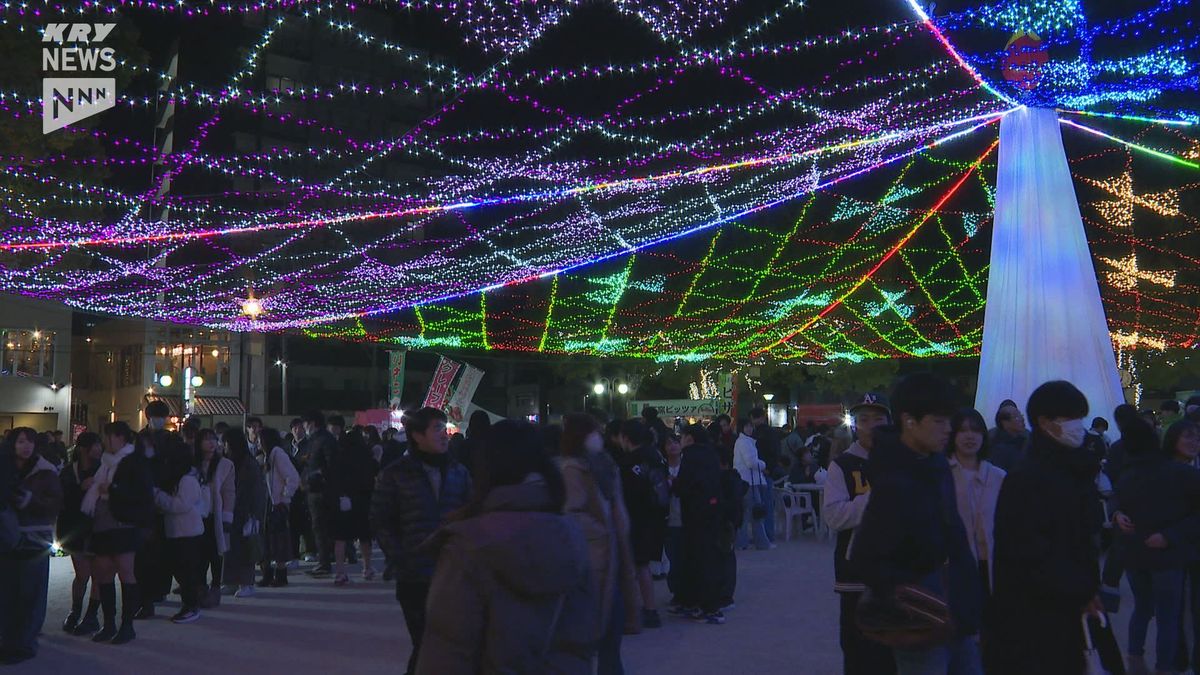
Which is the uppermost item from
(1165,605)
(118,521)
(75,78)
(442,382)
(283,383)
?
(75,78)

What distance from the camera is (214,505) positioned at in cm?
952

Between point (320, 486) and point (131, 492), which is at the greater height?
point (131, 492)

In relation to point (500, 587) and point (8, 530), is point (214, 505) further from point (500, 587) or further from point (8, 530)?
point (500, 587)

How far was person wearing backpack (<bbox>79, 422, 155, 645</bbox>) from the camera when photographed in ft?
24.7

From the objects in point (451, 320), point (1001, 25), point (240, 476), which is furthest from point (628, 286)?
point (240, 476)

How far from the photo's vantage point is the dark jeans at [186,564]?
8.70 metres

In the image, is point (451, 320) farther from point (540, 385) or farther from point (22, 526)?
point (22, 526)

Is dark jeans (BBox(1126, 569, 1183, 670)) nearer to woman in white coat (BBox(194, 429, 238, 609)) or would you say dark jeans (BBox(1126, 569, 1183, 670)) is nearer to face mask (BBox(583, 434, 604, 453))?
face mask (BBox(583, 434, 604, 453))

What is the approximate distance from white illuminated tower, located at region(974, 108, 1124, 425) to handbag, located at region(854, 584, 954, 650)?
1172 cm

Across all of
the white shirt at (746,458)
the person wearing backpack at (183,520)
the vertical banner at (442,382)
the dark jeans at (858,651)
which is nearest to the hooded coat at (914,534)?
the dark jeans at (858,651)

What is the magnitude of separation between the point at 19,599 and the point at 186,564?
5.13 feet

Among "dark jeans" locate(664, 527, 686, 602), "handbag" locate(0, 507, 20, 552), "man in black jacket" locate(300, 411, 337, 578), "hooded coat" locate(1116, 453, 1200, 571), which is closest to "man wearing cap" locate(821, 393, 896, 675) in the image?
"hooded coat" locate(1116, 453, 1200, 571)

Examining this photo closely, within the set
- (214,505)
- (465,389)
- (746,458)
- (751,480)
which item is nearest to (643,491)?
(214,505)

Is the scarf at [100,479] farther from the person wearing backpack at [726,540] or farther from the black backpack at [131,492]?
the person wearing backpack at [726,540]
